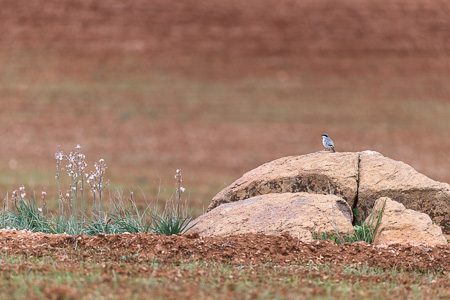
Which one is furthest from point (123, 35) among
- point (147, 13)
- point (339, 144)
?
point (339, 144)

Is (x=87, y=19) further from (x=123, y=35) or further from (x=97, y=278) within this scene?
(x=97, y=278)

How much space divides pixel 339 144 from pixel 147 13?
15052mm

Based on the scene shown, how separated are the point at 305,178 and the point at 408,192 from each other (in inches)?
57.9

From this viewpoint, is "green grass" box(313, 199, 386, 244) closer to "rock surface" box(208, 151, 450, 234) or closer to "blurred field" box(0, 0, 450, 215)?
"rock surface" box(208, 151, 450, 234)

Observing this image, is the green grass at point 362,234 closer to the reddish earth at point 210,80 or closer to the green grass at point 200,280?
the green grass at point 200,280

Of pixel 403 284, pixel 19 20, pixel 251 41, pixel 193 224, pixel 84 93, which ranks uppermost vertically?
pixel 19 20

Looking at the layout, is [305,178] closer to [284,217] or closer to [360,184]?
[360,184]

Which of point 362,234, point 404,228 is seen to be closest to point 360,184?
point 362,234

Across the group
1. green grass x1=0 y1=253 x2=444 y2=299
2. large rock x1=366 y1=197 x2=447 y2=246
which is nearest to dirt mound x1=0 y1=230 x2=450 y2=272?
green grass x1=0 y1=253 x2=444 y2=299

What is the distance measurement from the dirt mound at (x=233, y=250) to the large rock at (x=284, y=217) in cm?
50

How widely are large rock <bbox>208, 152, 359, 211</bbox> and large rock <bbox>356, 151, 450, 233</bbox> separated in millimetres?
182

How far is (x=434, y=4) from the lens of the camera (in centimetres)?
3722

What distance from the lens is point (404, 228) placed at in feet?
29.7

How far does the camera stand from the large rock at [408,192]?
32.4 feet
